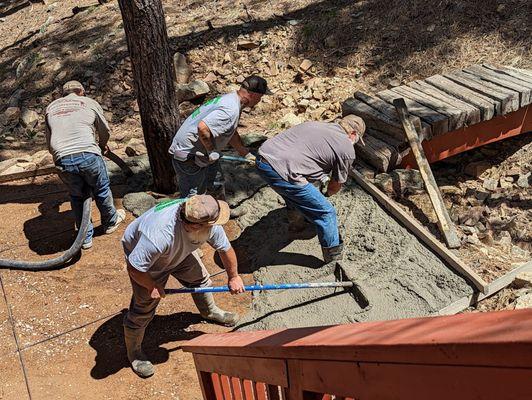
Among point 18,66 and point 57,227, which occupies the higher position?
point 18,66

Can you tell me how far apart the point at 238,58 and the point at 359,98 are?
3150mm

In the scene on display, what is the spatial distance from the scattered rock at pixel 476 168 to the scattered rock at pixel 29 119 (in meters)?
6.54

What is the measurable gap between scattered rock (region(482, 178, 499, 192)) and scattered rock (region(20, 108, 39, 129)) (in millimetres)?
6744

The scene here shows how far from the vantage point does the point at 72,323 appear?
15.3 ft

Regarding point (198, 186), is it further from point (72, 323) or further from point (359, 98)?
point (359, 98)

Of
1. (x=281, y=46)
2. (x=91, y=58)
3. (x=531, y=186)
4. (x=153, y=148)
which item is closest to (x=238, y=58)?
(x=281, y=46)

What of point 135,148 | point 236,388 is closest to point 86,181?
point 135,148

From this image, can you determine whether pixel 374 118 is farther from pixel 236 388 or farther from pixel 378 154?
pixel 236 388

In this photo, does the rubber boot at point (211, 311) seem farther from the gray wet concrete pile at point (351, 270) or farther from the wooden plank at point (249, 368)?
the wooden plank at point (249, 368)

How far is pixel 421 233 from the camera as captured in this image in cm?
496

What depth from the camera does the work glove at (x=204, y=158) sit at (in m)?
5.04

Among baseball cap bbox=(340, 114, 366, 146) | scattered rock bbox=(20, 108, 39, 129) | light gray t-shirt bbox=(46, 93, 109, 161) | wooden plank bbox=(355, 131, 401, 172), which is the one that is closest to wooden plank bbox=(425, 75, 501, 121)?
wooden plank bbox=(355, 131, 401, 172)

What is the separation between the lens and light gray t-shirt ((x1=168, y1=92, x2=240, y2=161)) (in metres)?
4.86

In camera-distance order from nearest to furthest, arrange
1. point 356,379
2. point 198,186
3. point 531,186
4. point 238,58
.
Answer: point 356,379
point 198,186
point 531,186
point 238,58
